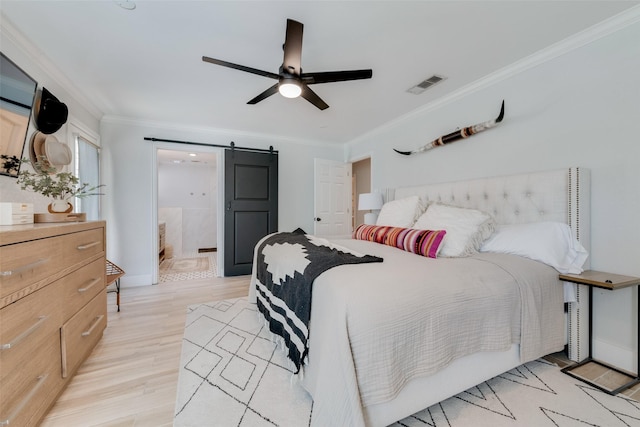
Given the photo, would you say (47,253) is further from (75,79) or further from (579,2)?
(579,2)

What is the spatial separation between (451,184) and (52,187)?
3487 millimetres

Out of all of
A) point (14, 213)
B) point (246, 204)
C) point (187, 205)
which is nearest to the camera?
point (14, 213)

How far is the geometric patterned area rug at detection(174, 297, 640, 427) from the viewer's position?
1239mm

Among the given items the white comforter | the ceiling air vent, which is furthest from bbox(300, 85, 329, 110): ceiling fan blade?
the white comforter

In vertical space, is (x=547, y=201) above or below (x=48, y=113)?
below

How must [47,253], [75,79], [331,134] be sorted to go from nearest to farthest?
[47,253], [75,79], [331,134]

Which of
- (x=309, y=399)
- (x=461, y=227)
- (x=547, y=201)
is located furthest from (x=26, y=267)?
(x=547, y=201)

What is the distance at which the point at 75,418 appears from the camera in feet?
4.19

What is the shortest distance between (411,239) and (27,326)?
2225 millimetres

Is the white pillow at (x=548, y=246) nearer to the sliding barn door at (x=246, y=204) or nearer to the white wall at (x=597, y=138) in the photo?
the white wall at (x=597, y=138)

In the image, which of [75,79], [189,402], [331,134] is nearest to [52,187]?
[75,79]

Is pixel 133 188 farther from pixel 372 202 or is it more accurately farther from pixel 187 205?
pixel 372 202

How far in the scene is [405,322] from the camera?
1.06 meters

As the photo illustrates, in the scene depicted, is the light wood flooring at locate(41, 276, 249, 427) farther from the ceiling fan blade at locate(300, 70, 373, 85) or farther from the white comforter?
the ceiling fan blade at locate(300, 70, 373, 85)
